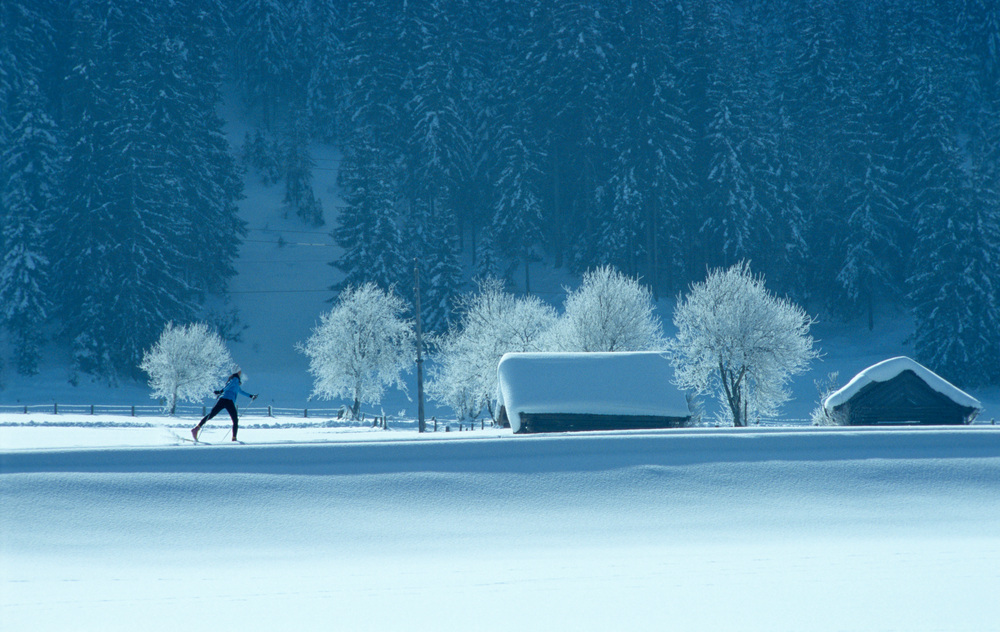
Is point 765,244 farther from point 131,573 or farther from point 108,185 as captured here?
point 131,573

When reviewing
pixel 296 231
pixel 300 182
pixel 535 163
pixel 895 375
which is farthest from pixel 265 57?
pixel 895 375

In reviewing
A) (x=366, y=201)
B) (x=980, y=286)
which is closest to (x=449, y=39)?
(x=366, y=201)

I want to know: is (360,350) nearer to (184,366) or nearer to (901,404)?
(184,366)

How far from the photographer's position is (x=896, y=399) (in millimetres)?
25766

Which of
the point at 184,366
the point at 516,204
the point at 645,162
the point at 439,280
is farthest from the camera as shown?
the point at 516,204

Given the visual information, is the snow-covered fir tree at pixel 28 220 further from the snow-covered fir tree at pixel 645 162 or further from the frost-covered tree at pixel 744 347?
the frost-covered tree at pixel 744 347

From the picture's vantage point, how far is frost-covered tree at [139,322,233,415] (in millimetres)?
46688

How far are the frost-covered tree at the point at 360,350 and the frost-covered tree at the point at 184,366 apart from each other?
6.49 m

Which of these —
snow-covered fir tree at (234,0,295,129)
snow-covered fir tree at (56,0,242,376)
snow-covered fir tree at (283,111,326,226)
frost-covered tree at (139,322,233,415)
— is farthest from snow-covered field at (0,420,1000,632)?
snow-covered fir tree at (234,0,295,129)

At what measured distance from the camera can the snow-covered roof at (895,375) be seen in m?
25.1

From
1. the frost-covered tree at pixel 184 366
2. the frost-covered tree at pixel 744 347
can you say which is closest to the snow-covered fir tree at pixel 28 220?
the frost-covered tree at pixel 184 366

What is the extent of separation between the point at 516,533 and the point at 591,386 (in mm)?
14247

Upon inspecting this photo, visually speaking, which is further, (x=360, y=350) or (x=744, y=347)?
(x=360, y=350)

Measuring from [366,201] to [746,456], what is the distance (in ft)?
188
